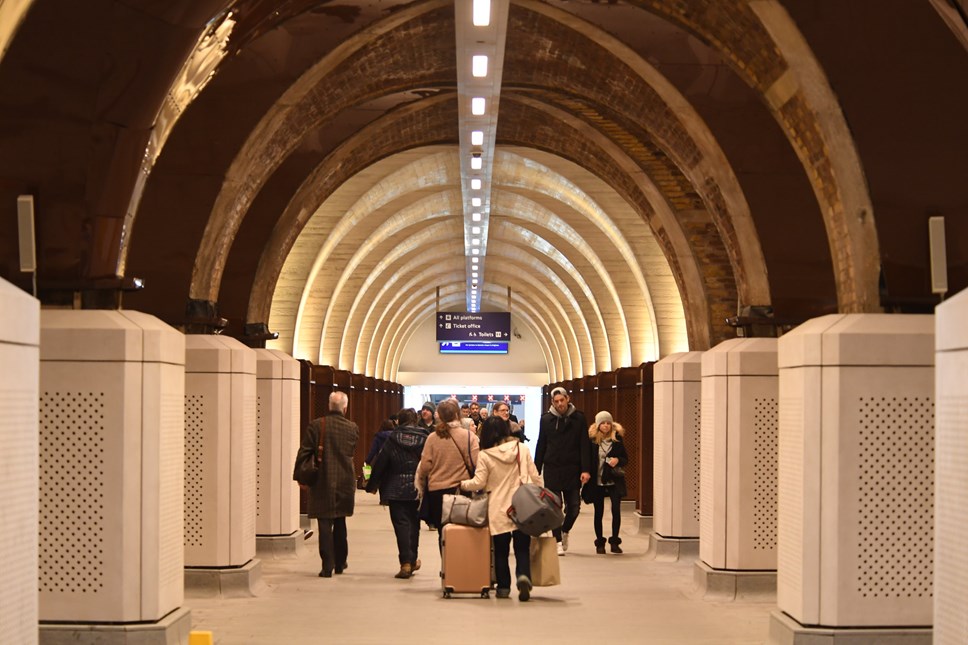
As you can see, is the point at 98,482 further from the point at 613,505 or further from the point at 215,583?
the point at 613,505

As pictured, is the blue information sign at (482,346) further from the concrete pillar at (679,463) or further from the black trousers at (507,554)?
the black trousers at (507,554)

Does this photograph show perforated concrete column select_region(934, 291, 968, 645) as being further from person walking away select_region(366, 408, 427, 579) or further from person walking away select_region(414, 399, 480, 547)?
person walking away select_region(366, 408, 427, 579)

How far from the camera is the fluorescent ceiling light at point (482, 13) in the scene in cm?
1174

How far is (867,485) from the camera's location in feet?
28.9

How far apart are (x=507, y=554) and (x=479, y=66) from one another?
16.8 feet

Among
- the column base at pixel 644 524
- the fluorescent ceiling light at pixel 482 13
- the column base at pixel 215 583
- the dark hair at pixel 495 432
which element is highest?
the fluorescent ceiling light at pixel 482 13

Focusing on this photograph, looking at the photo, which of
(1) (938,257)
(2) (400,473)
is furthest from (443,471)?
(1) (938,257)

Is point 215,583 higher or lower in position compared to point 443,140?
lower

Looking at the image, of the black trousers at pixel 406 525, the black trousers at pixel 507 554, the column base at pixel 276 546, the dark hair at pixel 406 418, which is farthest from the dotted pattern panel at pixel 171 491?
the column base at pixel 276 546

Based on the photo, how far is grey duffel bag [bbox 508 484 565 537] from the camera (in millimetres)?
10938

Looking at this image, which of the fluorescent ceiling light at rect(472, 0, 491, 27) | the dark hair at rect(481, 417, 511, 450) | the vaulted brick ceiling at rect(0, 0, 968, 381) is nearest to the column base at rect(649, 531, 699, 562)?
the vaulted brick ceiling at rect(0, 0, 968, 381)

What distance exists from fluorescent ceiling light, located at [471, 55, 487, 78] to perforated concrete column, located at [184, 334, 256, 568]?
3.97 meters

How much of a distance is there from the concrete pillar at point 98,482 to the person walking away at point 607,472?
25.2ft

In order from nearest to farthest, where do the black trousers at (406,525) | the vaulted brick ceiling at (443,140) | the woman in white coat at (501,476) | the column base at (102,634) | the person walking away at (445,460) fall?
the column base at (102,634) < the vaulted brick ceiling at (443,140) < the woman in white coat at (501,476) < the person walking away at (445,460) < the black trousers at (406,525)
